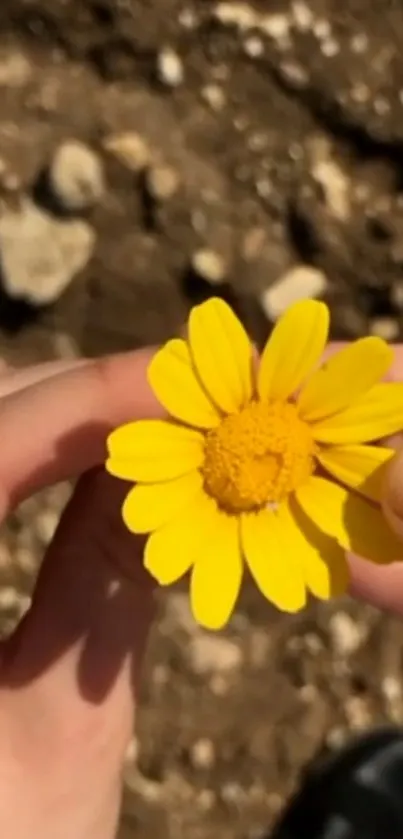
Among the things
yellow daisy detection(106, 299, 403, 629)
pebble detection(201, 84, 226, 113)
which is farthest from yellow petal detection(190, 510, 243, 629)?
pebble detection(201, 84, 226, 113)

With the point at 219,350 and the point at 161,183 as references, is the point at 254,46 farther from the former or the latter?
the point at 219,350

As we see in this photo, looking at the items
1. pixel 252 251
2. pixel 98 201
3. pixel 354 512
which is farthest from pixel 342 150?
pixel 354 512

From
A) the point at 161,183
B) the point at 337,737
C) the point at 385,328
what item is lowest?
the point at 337,737

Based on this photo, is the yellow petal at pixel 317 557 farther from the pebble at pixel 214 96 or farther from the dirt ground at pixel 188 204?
the pebble at pixel 214 96

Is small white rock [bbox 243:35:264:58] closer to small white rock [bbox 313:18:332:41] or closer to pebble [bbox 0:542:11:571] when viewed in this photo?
small white rock [bbox 313:18:332:41]

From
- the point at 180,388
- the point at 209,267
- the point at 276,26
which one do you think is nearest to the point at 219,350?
the point at 180,388

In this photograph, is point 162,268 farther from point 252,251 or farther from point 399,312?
point 399,312
